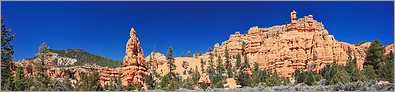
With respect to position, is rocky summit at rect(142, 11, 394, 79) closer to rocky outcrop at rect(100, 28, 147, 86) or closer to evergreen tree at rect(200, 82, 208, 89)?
rocky outcrop at rect(100, 28, 147, 86)

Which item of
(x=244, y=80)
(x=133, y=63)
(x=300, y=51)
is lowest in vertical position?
(x=244, y=80)

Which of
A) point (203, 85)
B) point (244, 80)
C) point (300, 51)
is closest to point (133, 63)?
point (203, 85)

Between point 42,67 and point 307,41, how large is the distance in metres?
27.5

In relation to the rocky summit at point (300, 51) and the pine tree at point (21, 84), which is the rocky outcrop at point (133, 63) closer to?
the rocky summit at point (300, 51)

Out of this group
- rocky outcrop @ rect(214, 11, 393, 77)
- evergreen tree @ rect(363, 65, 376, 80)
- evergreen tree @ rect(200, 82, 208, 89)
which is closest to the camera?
evergreen tree @ rect(363, 65, 376, 80)

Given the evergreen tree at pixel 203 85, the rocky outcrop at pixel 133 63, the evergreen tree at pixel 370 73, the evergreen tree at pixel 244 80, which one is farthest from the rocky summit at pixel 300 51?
the evergreen tree at pixel 370 73

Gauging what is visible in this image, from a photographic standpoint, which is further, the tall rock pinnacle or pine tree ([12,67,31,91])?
the tall rock pinnacle

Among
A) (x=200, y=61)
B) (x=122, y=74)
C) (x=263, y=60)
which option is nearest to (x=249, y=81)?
(x=122, y=74)

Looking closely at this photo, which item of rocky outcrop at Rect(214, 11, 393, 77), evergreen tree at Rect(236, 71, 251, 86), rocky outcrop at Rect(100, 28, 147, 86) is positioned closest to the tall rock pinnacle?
rocky outcrop at Rect(100, 28, 147, 86)

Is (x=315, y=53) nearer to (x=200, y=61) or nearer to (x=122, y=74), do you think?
(x=200, y=61)

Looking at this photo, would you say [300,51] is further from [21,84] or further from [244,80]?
[21,84]

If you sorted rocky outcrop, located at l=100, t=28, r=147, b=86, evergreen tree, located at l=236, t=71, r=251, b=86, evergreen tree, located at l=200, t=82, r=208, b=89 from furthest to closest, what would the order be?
rocky outcrop, located at l=100, t=28, r=147, b=86 → evergreen tree, located at l=236, t=71, r=251, b=86 → evergreen tree, located at l=200, t=82, r=208, b=89

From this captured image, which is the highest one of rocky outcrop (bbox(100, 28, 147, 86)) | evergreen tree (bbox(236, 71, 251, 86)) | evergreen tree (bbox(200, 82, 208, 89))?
rocky outcrop (bbox(100, 28, 147, 86))

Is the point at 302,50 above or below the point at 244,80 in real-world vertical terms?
above
